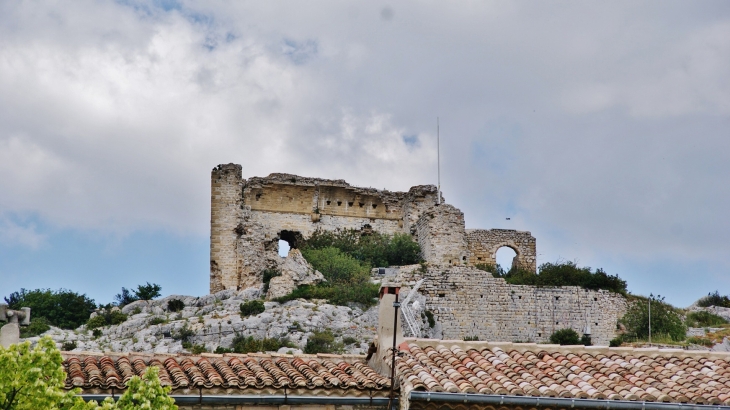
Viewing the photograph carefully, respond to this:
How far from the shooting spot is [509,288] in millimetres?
40781

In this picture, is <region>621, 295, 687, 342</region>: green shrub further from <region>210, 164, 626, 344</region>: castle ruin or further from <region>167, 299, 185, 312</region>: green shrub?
<region>167, 299, 185, 312</region>: green shrub

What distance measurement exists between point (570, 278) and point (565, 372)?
2701 cm

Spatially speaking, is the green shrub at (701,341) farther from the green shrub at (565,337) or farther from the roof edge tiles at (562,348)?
the roof edge tiles at (562,348)

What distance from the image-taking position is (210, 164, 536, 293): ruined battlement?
4425 centimetres

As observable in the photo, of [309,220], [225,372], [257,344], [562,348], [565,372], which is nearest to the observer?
[225,372]

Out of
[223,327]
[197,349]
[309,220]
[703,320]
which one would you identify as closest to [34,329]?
[223,327]

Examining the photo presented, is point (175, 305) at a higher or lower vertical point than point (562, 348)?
higher

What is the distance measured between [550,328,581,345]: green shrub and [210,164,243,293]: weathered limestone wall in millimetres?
14010

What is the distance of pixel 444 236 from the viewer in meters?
44.5

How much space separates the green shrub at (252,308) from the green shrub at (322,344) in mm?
2877

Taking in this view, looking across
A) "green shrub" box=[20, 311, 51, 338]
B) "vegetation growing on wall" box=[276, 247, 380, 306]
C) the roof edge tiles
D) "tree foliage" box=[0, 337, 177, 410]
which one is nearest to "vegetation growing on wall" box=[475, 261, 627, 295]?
"vegetation growing on wall" box=[276, 247, 380, 306]

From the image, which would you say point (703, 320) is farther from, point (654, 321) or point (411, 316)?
point (411, 316)

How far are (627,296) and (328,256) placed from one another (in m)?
12.6

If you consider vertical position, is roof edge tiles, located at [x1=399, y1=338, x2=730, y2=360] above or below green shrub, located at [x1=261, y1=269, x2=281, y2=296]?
below
